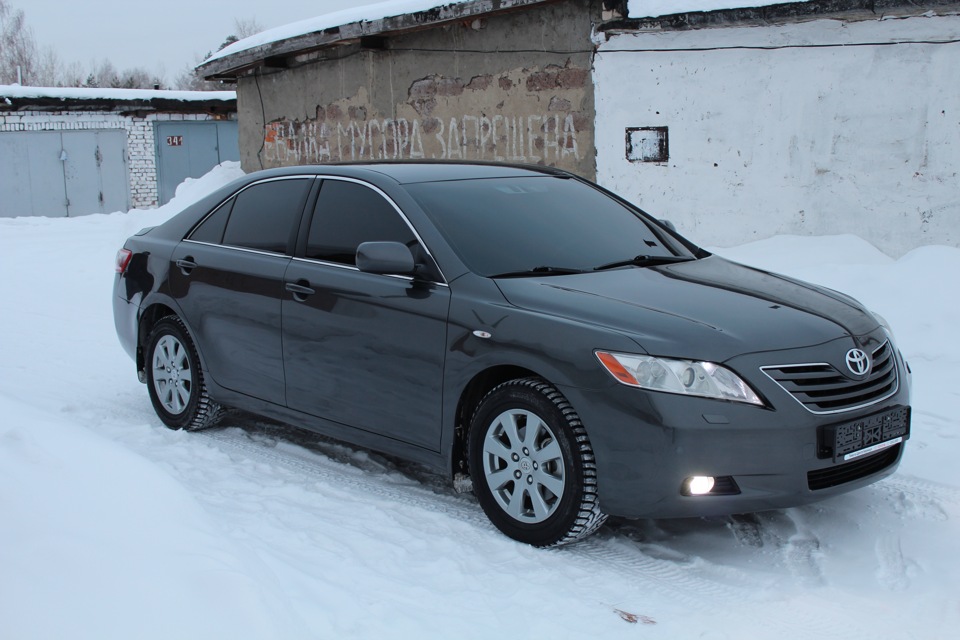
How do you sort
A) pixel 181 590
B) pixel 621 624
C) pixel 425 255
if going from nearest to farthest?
pixel 181 590
pixel 621 624
pixel 425 255

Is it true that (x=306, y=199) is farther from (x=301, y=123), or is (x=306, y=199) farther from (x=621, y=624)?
(x=301, y=123)

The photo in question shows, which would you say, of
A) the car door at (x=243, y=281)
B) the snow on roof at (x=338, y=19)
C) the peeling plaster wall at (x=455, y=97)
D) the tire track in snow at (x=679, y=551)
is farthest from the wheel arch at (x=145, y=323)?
the snow on roof at (x=338, y=19)

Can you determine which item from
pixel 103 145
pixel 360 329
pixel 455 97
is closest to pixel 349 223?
pixel 360 329

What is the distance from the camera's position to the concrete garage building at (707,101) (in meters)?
8.62

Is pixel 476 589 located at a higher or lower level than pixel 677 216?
lower

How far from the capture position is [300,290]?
5309 millimetres

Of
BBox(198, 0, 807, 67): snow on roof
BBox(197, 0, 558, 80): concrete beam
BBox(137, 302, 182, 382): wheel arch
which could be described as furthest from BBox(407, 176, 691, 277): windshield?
BBox(197, 0, 558, 80): concrete beam

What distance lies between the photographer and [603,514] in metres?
4.22

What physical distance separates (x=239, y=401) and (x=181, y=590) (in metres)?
2.71

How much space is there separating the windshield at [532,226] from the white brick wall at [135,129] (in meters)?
21.7

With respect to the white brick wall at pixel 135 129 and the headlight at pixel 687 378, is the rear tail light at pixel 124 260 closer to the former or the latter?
the headlight at pixel 687 378

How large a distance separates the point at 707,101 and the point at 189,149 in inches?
776

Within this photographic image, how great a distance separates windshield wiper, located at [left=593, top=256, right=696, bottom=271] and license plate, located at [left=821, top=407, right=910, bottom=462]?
4.35 feet

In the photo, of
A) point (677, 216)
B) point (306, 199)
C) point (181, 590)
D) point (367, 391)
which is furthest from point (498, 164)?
point (677, 216)
